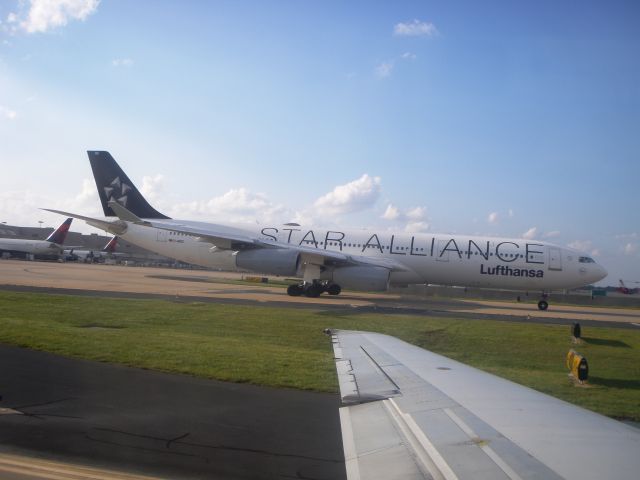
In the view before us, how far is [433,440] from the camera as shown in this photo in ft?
9.62

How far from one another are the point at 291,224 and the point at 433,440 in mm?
28737

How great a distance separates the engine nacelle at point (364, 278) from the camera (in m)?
24.6

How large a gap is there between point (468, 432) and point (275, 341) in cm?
999

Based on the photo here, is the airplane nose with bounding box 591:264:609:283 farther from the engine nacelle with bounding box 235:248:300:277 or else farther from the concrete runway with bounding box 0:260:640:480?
the concrete runway with bounding box 0:260:640:480

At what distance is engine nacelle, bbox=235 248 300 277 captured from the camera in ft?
83.7

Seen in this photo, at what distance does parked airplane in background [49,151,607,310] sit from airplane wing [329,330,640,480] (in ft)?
67.0

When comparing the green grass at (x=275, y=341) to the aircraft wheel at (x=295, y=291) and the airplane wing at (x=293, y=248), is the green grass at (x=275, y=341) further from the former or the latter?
the aircraft wheel at (x=295, y=291)

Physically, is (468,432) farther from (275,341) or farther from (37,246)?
(37,246)

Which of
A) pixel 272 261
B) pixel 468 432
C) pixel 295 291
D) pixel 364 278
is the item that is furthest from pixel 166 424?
pixel 295 291

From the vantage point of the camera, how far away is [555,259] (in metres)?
26.8

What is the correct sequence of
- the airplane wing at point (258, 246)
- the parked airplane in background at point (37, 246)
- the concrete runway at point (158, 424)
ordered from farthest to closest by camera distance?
1. the parked airplane in background at point (37, 246)
2. the airplane wing at point (258, 246)
3. the concrete runway at point (158, 424)

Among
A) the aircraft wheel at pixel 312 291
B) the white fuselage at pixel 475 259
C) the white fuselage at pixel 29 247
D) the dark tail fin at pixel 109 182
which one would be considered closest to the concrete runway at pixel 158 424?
the aircraft wheel at pixel 312 291

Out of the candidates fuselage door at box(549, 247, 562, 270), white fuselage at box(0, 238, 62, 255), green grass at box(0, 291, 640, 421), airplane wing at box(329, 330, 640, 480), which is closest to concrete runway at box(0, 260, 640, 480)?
green grass at box(0, 291, 640, 421)

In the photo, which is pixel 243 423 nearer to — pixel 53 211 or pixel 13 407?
pixel 13 407
